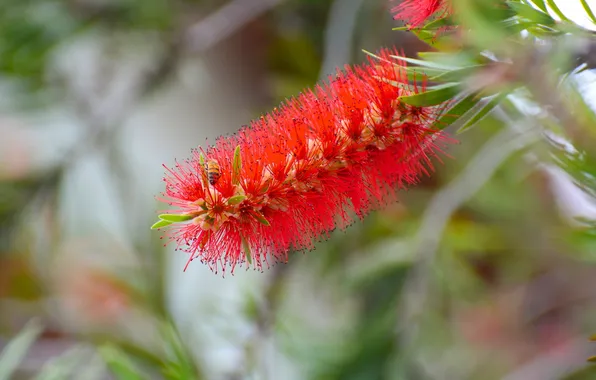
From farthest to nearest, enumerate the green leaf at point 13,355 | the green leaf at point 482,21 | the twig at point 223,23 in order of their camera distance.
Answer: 1. the twig at point 223,23
2. the green leaf at point 13,355
3. the green leaf at point 482,21

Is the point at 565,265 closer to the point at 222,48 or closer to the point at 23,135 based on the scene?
the point at 222,48

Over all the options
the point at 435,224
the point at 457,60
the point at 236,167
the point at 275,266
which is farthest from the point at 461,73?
the point at 275,266

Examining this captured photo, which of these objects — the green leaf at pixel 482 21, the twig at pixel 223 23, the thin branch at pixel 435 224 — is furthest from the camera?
the twig at pixel 223 23

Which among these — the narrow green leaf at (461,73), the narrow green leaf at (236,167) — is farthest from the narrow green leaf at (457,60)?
the narrow green leaf at (236,167)

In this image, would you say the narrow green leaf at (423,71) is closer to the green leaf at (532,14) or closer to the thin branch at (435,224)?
the green leaf at (532,14)

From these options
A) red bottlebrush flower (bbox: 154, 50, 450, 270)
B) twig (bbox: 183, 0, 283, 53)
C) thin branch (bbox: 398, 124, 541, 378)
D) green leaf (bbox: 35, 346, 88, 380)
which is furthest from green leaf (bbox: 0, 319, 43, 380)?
twig (bbox: 183, 0, 283, 53)

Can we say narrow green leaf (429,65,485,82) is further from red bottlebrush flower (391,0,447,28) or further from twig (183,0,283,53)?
twig (183,0,283,53)

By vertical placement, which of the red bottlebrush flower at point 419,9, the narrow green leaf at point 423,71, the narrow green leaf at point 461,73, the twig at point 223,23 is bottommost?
the narrow green leaf at point 461,73
